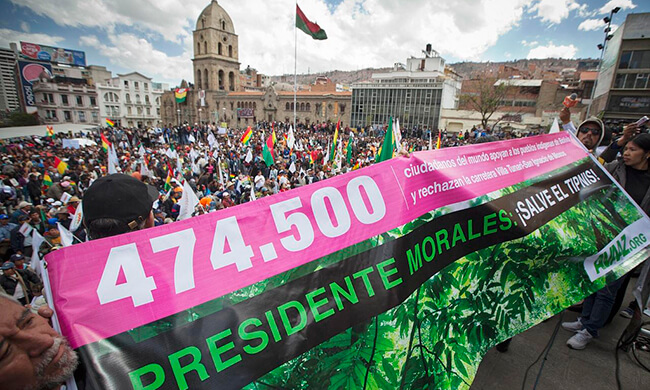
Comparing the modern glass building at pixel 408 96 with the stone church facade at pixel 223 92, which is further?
the stone church facade at pixel 223 92

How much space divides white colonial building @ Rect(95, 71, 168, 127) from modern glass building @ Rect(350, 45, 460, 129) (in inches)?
2347

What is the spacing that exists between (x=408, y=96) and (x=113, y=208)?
168 feet

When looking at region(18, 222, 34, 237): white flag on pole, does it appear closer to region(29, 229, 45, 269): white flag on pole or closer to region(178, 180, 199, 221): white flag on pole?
region(29, 229, 45, 269): white flag on pole

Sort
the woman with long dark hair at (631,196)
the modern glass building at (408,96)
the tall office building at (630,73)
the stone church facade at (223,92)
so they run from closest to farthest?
the woman with long dark hair at (631,196) < the tall office building at (630,73) < the modern glass building at (408,96) < the stone church facade at (223,92)

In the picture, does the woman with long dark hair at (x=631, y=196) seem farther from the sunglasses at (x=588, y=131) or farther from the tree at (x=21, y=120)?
the tree at (x=21, y=120)

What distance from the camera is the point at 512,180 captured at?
8.43 ft

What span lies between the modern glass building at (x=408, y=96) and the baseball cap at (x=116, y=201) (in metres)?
46.0

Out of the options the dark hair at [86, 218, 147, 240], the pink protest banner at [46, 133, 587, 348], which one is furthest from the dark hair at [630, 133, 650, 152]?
the dark hair at [86, 218, 147, 240]

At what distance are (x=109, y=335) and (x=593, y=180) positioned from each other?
13.9 ft

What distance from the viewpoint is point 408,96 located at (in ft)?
157

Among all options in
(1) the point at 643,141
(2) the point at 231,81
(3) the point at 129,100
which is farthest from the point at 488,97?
(3) the point at 129,100

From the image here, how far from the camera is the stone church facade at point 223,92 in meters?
58.8

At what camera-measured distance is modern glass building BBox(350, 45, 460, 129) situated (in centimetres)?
4562

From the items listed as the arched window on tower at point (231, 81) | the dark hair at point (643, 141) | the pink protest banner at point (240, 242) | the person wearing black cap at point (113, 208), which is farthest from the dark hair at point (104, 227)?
the arched window on tower at point (231, 81)
